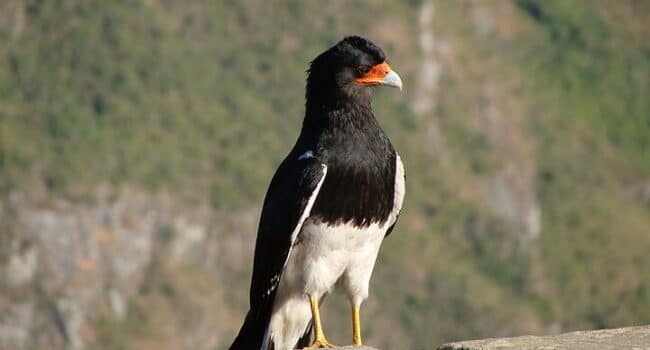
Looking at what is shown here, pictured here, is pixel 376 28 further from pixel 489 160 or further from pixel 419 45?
pixel 489 160

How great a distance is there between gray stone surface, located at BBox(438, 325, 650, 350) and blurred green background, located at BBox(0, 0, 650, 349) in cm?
6680

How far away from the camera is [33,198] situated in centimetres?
8706

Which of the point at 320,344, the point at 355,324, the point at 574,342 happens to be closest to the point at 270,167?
the point at 355,324

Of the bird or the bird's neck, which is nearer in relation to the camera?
the bird

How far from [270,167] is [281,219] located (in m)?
84.3

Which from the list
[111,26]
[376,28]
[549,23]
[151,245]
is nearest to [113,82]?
[111,26]

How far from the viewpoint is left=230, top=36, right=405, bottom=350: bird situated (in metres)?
8.38

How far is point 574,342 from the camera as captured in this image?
701cm

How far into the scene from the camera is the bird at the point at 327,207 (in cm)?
838

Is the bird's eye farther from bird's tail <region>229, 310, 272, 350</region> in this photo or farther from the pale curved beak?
bird's tail <region>229, 310, 272, 350</region>

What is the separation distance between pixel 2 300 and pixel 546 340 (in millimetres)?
82781

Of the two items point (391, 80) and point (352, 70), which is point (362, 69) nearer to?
point (352, 70)

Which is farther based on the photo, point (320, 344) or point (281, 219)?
point (281, 219)

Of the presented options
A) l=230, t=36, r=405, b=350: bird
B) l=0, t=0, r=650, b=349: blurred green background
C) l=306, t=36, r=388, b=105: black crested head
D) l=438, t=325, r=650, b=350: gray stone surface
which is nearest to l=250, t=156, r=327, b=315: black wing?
l=230, t=36, r=405, b=350: bird
